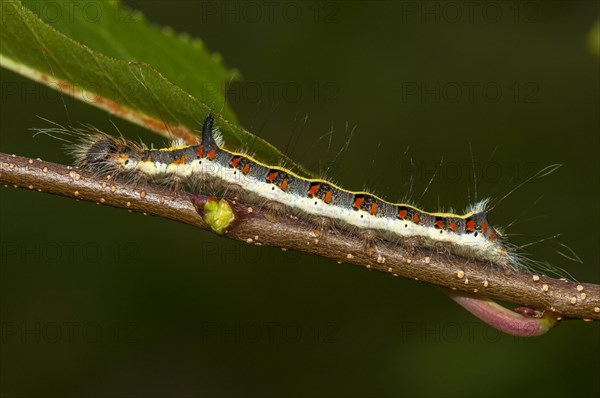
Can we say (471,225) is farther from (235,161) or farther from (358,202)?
(235,161)

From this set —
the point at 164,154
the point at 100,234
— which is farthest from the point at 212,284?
the point at 164,154

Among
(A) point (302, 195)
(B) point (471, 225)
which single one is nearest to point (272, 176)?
(A) point (302, 195)

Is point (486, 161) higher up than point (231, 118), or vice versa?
point (486, 161)

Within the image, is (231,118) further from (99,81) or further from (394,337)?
(394,337)

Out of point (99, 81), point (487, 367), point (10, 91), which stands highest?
point (10, 91)

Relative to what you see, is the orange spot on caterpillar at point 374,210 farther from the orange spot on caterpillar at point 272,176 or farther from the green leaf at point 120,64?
the green leaf at point 120,64

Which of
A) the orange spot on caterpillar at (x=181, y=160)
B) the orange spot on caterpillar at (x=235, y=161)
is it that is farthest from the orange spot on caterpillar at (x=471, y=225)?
the orange spot on caterpillar at (x=181, y=160)
